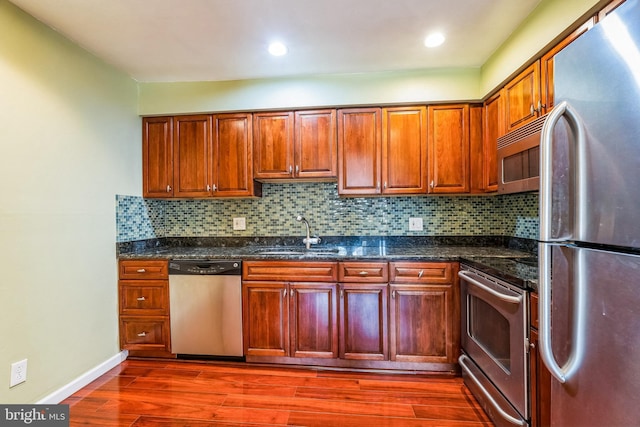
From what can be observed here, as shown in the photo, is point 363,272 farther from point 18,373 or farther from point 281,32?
point 18,373


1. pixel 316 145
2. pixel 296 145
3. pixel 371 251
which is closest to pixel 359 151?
pixel 316 145

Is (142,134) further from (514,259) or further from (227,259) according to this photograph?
(514,259)

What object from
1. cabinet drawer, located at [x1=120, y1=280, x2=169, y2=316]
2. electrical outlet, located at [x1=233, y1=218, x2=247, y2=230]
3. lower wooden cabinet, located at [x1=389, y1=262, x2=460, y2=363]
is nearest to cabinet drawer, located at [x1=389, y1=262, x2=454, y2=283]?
lower wooden cabinet, located at [x1=389, y1=262, x2=460, y2=363]

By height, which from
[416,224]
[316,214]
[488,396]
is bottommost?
[488,396]

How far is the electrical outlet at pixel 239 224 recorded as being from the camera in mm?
2947

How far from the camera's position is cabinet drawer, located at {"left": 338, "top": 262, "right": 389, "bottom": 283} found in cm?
225

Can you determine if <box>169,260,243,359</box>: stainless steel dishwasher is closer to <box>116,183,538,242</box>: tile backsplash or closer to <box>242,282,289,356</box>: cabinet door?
<box>242,282,289,356</box>: cabinet door

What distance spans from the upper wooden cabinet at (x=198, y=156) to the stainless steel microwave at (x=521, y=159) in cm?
191

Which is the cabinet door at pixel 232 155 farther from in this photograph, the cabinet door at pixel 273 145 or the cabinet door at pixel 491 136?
the cabinet door at pixel 491 136

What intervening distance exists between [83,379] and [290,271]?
1.60 metres

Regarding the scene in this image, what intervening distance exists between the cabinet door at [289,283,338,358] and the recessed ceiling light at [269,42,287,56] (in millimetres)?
1715

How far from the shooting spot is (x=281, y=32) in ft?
6.40

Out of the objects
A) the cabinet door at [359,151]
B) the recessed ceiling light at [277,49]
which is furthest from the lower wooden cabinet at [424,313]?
the recessed ceiling light at [277,49]

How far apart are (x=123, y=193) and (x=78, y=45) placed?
1088 mm
